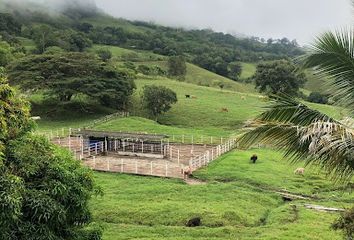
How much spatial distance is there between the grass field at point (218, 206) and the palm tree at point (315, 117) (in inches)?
361

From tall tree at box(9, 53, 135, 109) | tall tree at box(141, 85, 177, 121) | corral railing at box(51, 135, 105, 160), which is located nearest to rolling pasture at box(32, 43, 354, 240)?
corral railing at box(51, 135, 105, 160)

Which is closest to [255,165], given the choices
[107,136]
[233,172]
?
[233,172]

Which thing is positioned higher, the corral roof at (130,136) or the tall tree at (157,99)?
the tall tree at (157,99)

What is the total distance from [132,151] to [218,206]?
1792 cm

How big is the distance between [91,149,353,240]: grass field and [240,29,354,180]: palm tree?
9.16 metres

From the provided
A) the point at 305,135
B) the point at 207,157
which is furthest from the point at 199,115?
the point at 305,135

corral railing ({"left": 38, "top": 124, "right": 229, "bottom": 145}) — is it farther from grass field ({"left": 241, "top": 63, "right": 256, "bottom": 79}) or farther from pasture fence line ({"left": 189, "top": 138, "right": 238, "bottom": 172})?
grass field ({"left": 241, "top": 63, "right": 256, "bottom": 79})

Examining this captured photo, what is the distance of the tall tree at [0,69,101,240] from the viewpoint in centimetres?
1006

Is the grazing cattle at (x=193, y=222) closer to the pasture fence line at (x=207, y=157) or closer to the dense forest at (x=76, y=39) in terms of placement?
the pasture fence line at (x=207, y=157)

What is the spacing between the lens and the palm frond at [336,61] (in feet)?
32.0

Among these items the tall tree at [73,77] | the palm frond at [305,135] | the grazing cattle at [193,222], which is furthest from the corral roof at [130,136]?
the palm frond at [305,135]

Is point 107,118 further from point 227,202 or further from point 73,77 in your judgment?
point 227,202

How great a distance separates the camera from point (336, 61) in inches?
390

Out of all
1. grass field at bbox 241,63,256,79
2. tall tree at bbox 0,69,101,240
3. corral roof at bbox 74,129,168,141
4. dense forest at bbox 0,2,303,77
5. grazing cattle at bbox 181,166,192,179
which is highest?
dense forest at bbox 0,2,303,77
